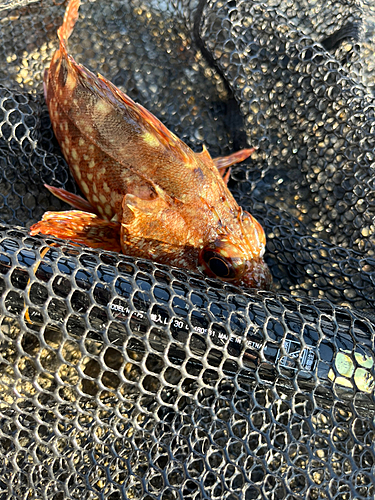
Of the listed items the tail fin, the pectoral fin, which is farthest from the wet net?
the pectoral fin

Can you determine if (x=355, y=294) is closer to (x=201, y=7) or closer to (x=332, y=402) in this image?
(x=332, y=402)

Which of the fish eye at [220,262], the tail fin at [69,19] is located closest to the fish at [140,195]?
the fish eye at [220,262]

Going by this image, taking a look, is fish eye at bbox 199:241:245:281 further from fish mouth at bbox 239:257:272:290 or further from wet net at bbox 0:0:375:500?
wet net at bbox 0:0:375:500

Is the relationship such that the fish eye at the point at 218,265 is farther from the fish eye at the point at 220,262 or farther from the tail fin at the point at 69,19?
the tail fin at the point at 69,19

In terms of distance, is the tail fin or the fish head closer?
the fish head

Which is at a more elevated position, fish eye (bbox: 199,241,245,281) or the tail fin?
the tail fin

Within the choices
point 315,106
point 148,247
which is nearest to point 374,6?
point 315,106

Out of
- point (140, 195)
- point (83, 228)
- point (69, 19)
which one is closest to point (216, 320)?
point (140, 195)

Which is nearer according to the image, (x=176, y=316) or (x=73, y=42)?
(x=176, y=316)
